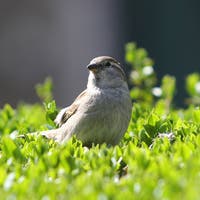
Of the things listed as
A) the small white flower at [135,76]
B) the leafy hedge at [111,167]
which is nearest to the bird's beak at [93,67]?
the small white flower at [135,76]

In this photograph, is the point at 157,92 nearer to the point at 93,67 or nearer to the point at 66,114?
the point at 93,67

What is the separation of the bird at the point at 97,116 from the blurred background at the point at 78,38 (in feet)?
20.0

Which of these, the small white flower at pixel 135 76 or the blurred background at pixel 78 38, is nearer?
the small white flower at pixel 135 76

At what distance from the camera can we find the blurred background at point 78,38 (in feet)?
38.1

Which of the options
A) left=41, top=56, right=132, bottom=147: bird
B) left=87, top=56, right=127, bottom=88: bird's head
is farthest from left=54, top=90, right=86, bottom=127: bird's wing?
left=87, top=56, right=127, bottom=88: bird's head

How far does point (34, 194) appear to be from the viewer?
9.52 ft

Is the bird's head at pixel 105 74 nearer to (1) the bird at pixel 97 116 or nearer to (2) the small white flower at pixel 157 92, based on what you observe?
(1) the bird at pixel 97 116

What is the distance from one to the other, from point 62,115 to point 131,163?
2068 millimetres

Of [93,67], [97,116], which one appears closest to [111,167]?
[97,116]

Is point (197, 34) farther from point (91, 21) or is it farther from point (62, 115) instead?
point (62, 115)

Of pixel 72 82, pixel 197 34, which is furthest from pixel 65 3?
pixel 197 34

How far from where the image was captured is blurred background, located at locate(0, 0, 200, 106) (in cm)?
1160

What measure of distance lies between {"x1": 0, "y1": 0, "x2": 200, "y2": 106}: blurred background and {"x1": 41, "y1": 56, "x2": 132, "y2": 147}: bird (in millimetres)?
6085

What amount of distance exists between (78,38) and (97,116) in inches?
287
